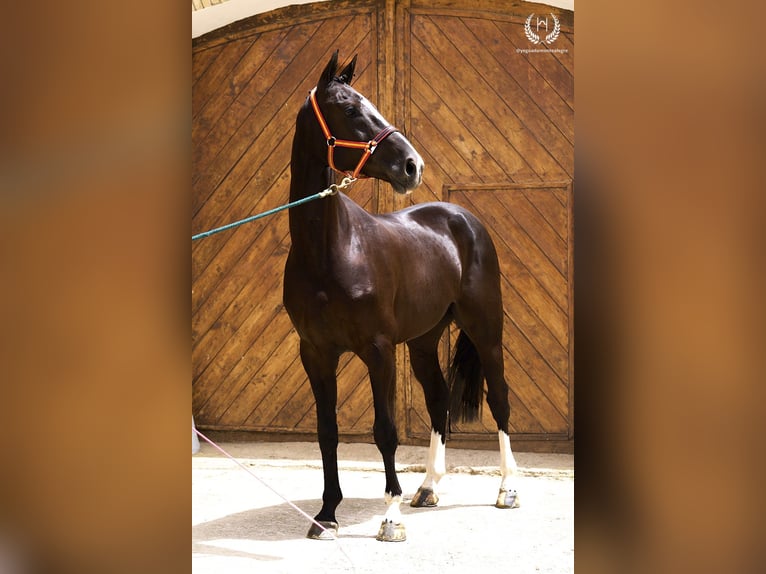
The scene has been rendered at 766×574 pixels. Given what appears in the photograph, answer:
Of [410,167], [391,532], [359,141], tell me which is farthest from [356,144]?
[391,532]

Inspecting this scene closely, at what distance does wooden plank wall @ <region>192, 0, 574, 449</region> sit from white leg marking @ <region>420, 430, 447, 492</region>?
3.71 feet

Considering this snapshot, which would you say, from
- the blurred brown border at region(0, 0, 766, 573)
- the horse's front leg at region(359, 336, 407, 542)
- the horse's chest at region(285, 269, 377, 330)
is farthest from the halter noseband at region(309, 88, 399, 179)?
the blurred brown border at region(0, 0, 766, 573)

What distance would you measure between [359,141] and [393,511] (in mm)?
1524

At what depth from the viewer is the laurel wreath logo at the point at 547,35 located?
5180 millimetres

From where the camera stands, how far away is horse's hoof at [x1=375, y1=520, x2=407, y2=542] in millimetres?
3369

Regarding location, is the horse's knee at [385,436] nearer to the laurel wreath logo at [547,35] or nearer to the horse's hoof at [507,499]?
the horse's hoof at [507,499]

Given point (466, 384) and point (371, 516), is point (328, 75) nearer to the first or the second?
point (466, 384)

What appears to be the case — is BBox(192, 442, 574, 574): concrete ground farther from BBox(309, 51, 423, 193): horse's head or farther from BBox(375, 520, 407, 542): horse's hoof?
BBox(309, 51, 423, 193): horse's head

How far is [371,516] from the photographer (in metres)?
3.89

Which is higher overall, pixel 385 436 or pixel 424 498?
pixel 385 436
